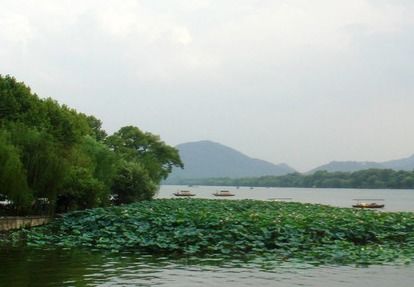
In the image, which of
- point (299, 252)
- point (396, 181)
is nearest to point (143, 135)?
point (299, 252)

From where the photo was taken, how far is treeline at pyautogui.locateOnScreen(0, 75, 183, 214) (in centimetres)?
2623

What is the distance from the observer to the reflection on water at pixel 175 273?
13.6m

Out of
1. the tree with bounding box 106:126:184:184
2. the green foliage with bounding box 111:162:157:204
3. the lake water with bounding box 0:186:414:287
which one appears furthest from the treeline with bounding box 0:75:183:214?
the tree with bounding box 106:126:184:184

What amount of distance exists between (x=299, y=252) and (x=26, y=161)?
15116mm

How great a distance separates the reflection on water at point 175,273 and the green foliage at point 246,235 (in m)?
1.58

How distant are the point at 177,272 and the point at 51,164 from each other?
14791mm

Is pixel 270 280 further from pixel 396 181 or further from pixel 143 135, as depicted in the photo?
pixel 396 181

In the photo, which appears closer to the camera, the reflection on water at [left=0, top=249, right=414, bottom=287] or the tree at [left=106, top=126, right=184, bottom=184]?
the reflection on water at [left=0, top=249, right=414, bottom=287]

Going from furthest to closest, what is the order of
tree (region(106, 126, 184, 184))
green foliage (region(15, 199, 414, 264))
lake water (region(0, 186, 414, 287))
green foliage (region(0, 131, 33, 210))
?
tree (region(106, 126, 184, 184))
green foliage (region(0, 131, 33, 210))
green foliage (region(15, 199, 414, 264))
lake water (region(0, 186, 414, 287))

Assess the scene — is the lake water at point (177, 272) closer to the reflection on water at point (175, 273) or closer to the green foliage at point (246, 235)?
the reflection on water at point (175, 273)

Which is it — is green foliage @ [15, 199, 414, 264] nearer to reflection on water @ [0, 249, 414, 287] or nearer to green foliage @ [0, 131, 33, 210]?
reflection on water @ [0, 249, 414, 287]

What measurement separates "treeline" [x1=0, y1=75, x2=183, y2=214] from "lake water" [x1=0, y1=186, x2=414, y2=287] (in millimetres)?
9005

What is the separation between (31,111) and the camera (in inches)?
1271

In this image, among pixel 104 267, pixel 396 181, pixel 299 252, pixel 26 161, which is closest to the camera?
pixel 104 267
